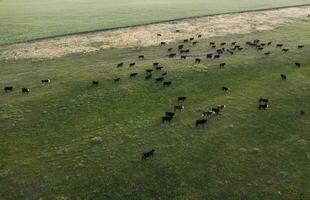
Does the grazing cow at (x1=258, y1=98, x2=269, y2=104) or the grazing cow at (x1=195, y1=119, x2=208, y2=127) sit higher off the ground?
the grazing cow at (x1=258, y1=98, x2=269, y2=104)

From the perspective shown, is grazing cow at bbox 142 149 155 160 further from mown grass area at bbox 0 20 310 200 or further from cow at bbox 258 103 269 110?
cow at bbox 258 103 269 110

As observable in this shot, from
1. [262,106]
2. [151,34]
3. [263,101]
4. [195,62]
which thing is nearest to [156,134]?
[262,106]

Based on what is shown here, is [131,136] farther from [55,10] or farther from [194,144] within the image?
[55,10]

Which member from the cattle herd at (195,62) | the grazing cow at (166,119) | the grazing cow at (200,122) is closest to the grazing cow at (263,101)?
the cattle herd at (195,62)

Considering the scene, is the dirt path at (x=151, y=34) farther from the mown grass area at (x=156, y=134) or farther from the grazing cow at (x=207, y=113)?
the grazing cow at (x=207, y=113)

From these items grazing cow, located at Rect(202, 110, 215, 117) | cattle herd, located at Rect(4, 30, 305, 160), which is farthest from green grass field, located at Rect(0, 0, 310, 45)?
grazing cow, located at Rect(202, 110, 215, 117)

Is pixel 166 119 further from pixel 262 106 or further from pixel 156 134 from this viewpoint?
pixel 262 106
